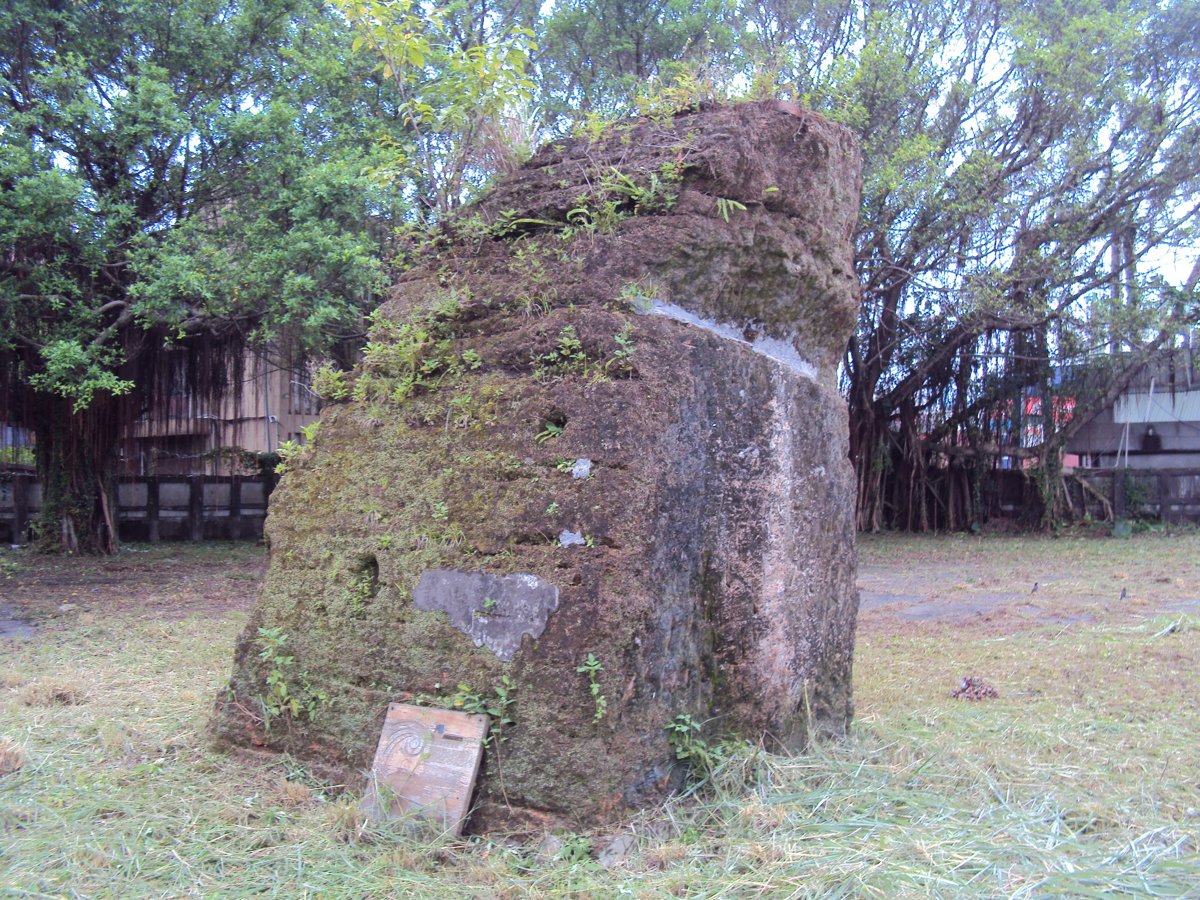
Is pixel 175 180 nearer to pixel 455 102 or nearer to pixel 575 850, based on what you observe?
pixel 455 102

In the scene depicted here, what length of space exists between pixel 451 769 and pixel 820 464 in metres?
1.74

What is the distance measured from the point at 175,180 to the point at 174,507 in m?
6.54

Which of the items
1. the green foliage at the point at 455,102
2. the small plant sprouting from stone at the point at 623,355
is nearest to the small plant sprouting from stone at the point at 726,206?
the small plant sprouting from stone at the point at 623,355

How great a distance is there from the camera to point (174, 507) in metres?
15.0

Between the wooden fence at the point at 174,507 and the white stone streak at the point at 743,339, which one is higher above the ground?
the white stone streak at the point at 743,339

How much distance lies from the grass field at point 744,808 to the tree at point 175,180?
4523mm

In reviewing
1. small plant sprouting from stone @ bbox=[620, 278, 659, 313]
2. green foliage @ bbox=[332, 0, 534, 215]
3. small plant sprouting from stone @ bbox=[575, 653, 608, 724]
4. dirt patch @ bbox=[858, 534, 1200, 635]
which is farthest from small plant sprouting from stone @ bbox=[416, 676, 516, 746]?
dirt patch @ bbox=[858, 534, 1200, 635]

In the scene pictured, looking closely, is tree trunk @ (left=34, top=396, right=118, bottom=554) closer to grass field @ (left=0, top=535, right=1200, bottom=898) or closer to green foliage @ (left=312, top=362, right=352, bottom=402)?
grass field @ (left=0, top=535, right=1200, bottom=898)

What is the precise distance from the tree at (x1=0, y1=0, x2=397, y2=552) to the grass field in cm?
452

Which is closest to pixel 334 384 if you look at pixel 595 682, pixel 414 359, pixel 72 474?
pixel 414 359

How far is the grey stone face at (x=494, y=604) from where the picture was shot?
2.93 metres

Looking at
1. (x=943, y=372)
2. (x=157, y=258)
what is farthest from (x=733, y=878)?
(x=943, y=372)

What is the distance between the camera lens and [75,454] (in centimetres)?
1244

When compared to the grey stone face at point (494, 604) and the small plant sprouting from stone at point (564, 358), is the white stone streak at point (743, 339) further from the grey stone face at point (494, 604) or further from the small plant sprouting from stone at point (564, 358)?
the grey stone face at point (494, 604)
